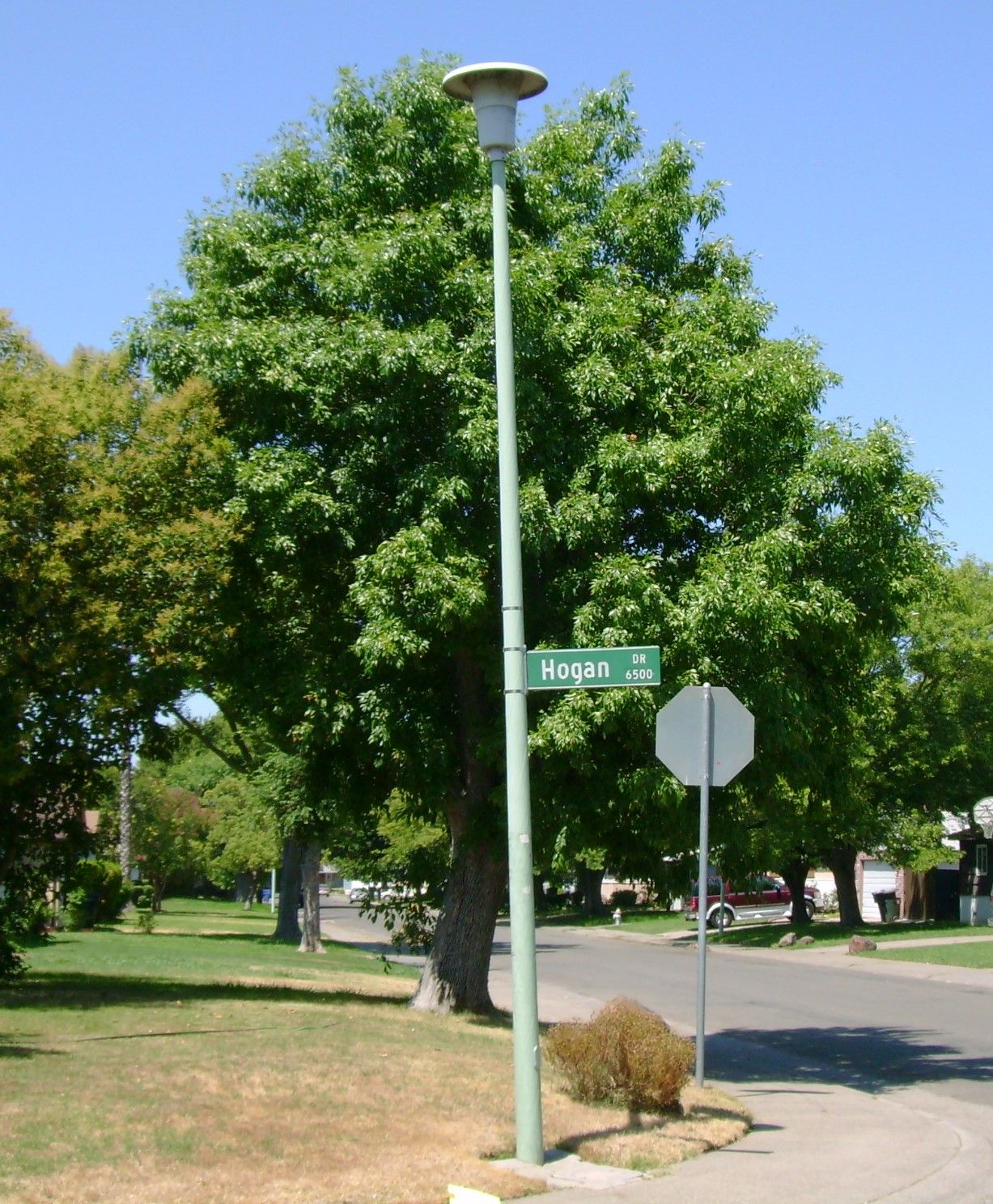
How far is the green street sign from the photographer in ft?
→ 29.2

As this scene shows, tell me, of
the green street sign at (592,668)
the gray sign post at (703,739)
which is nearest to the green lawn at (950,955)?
the gray sign post at (703,739)

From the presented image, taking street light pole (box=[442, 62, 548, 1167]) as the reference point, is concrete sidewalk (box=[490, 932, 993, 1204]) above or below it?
below

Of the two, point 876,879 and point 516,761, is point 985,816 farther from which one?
point 516,761

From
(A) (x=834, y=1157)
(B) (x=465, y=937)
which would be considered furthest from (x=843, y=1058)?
(A) (x=834, y=1157)

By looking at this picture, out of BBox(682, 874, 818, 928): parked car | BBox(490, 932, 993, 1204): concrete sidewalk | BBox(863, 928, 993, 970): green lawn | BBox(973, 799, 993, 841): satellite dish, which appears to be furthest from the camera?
BBox(682, 874, 818, 928): parked car

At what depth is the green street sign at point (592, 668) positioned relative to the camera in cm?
891

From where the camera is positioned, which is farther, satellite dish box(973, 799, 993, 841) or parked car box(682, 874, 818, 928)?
parked car box(682, 874, 818, 928)

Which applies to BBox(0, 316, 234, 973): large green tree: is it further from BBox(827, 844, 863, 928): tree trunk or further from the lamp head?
BBox(827, 844, 863, 928): tree trunk

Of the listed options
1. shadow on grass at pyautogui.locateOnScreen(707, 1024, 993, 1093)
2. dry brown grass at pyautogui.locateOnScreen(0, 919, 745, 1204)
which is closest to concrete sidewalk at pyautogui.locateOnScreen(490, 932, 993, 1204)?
dry brown grass at pyautogui.locateOnScreen(0, 919, 745, 1204)

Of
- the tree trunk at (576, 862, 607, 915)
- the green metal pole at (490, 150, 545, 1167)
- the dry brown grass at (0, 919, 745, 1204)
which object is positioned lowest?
the tree trunk at (576, 862, 607, 915)

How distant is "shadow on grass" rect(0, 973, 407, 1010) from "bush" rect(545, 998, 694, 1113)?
18.5 feet

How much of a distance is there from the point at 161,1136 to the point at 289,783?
8.35m

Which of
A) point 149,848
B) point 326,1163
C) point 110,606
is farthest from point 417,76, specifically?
point 149,848

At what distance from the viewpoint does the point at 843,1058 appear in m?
15.8
